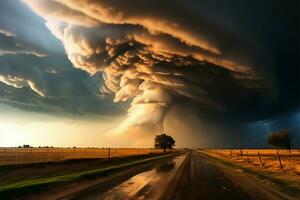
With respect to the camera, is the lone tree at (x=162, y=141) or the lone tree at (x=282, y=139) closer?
the lone tree at (x=282, y=139)

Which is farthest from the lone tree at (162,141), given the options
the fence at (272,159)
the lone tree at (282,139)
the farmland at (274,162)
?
the farmland at (274,162)

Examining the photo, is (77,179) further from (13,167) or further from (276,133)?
(276,133)

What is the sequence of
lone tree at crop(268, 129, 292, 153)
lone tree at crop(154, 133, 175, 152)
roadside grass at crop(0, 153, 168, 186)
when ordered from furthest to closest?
1. lone tree at crop(154, 133, 175, 152)
2. lone tree at crop(268, 129, 292, 153)
3. roadside grass at crop(0, 153, 168, 186)

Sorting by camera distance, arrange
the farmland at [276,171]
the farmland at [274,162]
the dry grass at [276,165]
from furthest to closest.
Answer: the farmland at [274,162] < the dry grass at [276,165] < the farmland at [276,171]

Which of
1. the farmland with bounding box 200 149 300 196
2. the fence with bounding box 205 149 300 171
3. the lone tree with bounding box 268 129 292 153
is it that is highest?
the lone tree with bounding box 268 129 292 153

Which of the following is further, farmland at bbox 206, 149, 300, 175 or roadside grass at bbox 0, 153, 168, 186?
farmland at bbox 206, 149, 300, 175

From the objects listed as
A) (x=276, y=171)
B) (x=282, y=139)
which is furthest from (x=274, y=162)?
(x=282, y=139)

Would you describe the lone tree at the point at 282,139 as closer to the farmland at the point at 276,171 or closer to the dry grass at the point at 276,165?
the dry grass at the point at 276,165

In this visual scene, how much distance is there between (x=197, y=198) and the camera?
13.4 meters

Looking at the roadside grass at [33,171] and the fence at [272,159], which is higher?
the fence at [272,159]

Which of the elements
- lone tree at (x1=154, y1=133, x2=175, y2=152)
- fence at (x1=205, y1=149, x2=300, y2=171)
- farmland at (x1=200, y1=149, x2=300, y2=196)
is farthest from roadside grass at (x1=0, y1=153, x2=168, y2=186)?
lone tree at (x1=154, y1=133, x2=175, y2=152)

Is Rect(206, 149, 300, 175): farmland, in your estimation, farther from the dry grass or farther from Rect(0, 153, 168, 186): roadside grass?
Rect(0, 153, 168, 186): roadside grass

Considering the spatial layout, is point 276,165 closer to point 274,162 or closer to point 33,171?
point 274,162

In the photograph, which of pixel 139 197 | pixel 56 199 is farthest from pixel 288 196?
pixel 56 199
